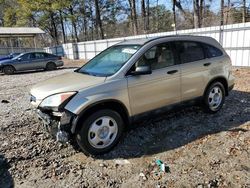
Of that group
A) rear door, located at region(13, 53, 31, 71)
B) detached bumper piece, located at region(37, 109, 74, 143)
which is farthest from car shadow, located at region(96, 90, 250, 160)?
rear door, located at region(13, 53, 31, 71)

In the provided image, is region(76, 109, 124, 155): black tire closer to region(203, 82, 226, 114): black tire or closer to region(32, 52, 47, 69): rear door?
region(203, 82, 226, 114): black tire

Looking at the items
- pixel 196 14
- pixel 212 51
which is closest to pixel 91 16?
pixel 196 14

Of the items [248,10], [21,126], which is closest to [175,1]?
[248,10]

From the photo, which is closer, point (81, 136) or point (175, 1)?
point (81, 136)

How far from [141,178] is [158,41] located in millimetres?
→ 2486

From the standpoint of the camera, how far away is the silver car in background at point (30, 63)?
15.9 meters

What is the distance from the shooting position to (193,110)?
574cm

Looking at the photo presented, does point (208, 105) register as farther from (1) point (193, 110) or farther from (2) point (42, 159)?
(2) point (42, 159)

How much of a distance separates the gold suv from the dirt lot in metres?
0.36

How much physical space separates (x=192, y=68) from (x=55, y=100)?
8.96ft

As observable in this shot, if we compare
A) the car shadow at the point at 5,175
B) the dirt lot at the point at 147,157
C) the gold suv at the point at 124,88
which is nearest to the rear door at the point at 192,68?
the gold suv at the point at 124,88

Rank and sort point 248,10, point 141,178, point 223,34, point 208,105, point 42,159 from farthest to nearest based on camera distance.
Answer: point 248,10 < point 223,34 < point 208,105 < point 42,159 < point 141,178

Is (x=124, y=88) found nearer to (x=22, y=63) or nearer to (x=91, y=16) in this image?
(x=22, y=63)

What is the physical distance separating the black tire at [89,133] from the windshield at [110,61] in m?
0.68
